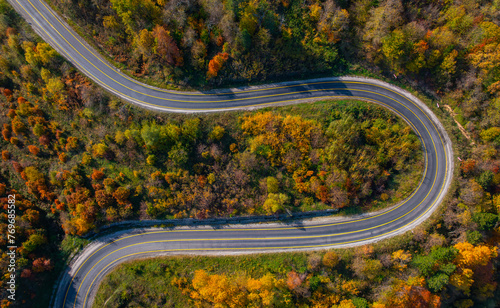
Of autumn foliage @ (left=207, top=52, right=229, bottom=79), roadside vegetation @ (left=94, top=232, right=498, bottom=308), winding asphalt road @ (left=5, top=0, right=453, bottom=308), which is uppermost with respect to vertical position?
autumn foliage @ (left=207, top=52, right=229, bottom=79)

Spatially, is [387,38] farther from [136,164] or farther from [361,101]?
[136,164]

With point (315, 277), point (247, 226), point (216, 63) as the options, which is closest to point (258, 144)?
point (247, 226)

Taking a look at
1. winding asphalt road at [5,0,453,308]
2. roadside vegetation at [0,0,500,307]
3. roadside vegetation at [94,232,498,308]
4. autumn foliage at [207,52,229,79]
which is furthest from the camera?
winding asphalt road at [5,0,453,308]

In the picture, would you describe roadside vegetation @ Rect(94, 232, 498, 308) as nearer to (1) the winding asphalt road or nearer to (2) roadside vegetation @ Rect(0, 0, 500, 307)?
(2) roadside vegetation @ Rect(0, 0, 500, 307)

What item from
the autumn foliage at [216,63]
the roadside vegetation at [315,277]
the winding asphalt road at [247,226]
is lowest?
the roadside vegetation at [315,277]

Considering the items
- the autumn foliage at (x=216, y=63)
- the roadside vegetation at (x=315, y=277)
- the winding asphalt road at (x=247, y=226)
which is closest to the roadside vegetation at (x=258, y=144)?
the roadside vegetation at (x=315, y=277)

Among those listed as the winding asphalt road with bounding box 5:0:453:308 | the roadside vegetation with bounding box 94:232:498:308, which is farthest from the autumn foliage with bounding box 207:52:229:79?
the roadside vegetation with bounding box 94:232:498:308

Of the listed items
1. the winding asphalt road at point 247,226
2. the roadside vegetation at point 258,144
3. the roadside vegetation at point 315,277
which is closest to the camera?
the roadside vegetation at point 315,277

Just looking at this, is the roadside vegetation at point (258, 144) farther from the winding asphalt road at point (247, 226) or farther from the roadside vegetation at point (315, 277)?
the winding asphalt road at point (247, 226)

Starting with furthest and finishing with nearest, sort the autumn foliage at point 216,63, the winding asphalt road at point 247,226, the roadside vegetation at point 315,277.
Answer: the winding asphalt road at point 247,226 → the autumn foliage at point 216,63 → the roadside vegetation at point 315,277
